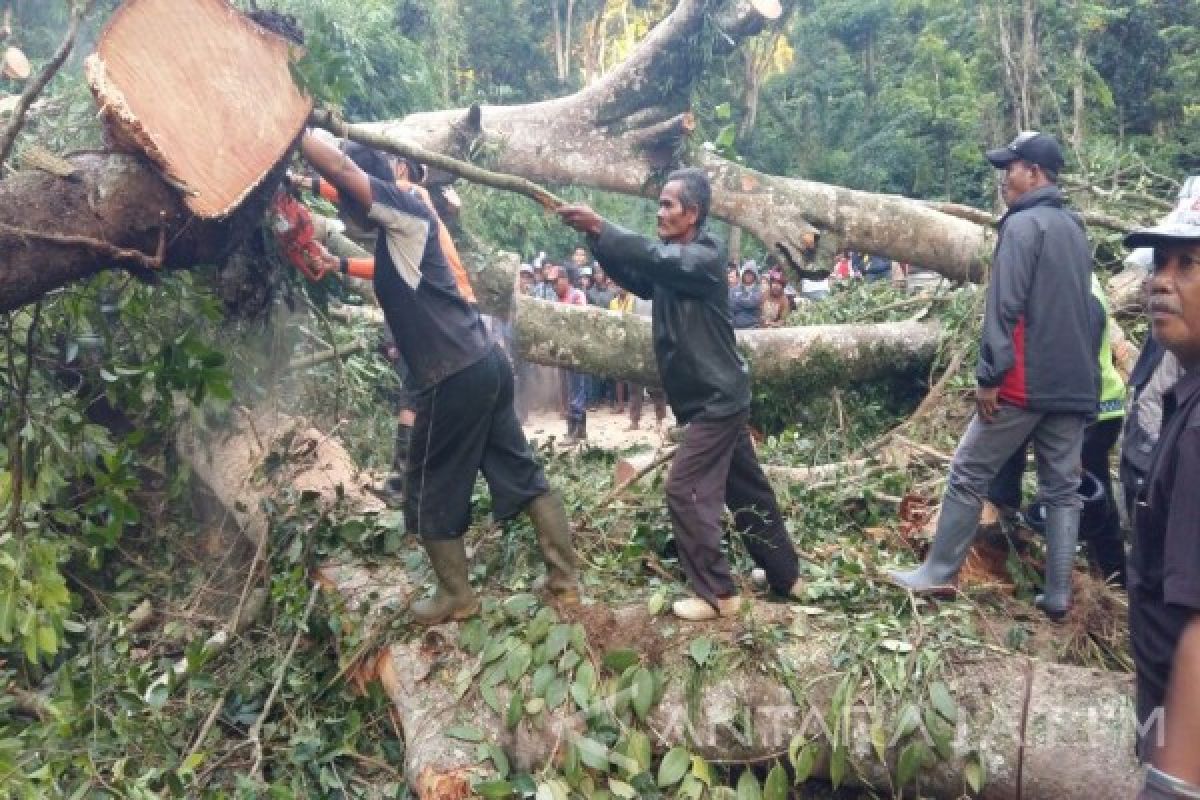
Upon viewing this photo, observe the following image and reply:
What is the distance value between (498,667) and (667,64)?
5.57 metres

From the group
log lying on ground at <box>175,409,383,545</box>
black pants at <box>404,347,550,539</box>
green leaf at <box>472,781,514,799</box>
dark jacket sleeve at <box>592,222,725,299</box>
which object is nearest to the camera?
green leaf at <box>472,781,514,799</box>

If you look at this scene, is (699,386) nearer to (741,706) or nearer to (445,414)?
(445,414)

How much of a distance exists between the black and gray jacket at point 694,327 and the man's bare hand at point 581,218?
0.03m

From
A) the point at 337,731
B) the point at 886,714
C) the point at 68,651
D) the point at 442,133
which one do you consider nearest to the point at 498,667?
the point at 337,731

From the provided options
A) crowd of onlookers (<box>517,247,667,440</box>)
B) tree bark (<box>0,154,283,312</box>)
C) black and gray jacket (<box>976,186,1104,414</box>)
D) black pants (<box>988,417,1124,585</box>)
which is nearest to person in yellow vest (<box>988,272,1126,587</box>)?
black pants (<box>988,417,1124,585</box>)

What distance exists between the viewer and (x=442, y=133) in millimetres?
7391

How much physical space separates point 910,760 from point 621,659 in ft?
3.03

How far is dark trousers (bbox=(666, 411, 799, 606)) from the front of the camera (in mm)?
3594

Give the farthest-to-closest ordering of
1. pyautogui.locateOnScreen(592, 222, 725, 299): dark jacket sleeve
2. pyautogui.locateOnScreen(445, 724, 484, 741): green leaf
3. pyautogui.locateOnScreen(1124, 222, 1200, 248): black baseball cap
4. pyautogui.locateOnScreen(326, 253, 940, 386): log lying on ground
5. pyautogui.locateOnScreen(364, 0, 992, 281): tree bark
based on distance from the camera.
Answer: pyautogui.locateOnScreen(364, 0, 992, 281): tree bark < pyautogui.locateOnScreen(326, 253, 940, 386): log lying on ground < pyautogui.locateOnScreen(592, 222, 725, 299): dark jacket sleeve < pyautogui.locateOnScreen(445, 724, 484, 741): green leaf < pyautogui.locateOnScreen(1124, 222, 1200, 248): black baseball cap

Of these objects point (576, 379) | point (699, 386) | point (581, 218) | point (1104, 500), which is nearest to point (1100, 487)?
point (1104, 500)

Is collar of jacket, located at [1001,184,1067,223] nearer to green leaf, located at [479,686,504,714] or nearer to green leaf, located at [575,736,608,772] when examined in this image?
green leaf, located at [575,736,608,772]

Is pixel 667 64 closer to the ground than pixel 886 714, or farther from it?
farther from it

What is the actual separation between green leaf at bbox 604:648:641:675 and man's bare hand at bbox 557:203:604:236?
1.43m

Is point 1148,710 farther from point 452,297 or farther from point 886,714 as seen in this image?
point 452,297
